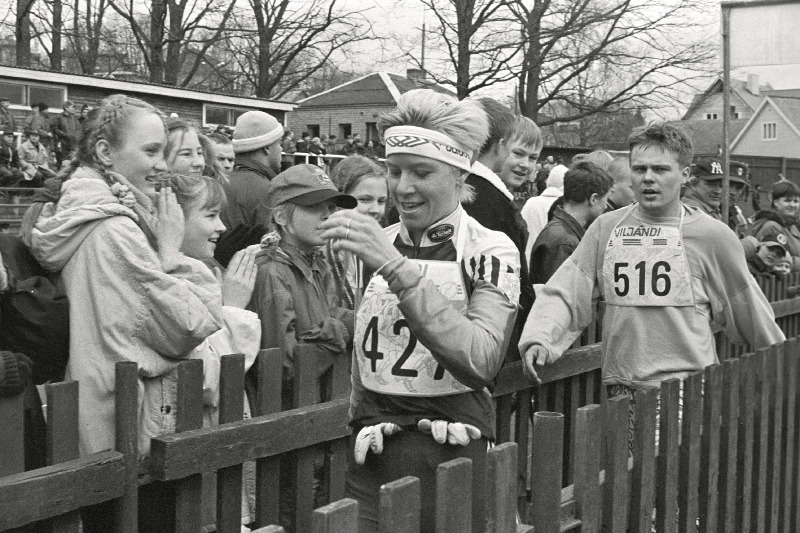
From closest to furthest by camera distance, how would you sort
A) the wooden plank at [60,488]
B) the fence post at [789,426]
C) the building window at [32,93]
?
1. the wooden plank at [60,488]
2. the fence post at [789,426]
3. the building window at [32,93]

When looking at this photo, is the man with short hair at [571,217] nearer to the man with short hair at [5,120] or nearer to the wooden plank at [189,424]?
the wooden plank at [189,424]

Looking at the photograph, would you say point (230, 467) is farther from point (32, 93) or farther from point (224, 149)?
point (32, 93)

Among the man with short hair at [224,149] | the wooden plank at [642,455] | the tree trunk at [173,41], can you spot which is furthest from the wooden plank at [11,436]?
the tree trunk at [173,41]

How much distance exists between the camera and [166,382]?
10.5 ft

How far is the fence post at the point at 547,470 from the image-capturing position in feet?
7.77

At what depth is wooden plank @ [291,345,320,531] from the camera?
325 centimetres

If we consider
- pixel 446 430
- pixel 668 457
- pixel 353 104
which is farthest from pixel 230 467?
pixel 353 104

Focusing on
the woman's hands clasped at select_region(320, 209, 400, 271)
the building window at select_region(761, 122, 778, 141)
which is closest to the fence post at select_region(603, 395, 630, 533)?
the woman's hands clasped at select_region(320, 209, 400, 271)

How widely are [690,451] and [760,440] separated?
790mm

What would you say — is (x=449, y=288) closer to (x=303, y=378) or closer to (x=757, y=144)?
(x=303, y=378)

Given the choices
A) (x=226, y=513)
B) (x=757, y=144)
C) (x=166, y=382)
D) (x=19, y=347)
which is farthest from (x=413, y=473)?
(x=757, y=144)

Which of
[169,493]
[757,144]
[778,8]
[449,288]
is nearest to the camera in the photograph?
[449,288]

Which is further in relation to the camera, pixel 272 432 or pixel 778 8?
pixel 778 8

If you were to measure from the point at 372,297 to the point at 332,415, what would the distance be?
84 centimetres
